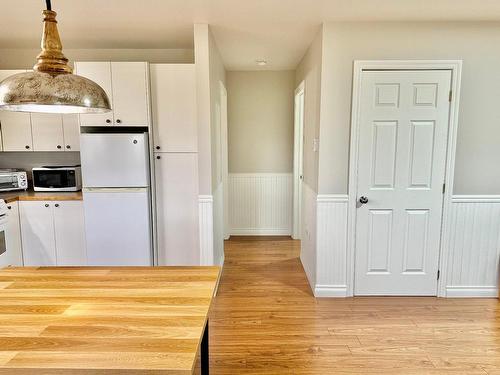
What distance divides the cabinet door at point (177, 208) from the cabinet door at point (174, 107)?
0.41ft

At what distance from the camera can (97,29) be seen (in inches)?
113

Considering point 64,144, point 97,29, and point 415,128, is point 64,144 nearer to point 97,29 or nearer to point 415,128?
point 97,29

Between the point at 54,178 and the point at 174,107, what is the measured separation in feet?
5.01

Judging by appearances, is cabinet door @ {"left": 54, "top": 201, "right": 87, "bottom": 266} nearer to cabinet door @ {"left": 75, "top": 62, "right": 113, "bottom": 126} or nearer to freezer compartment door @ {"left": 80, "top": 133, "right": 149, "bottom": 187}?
freezer compartment door @ {"left": 80, "top": 133, "right": 149, "bottom": 187}

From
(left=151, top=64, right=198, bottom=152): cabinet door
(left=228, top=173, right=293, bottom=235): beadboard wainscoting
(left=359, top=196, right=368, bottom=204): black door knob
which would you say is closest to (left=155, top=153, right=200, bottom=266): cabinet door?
(left=151, top=64, right=198, bottom=152): cabinet door

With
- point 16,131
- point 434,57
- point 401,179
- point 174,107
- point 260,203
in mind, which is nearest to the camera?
point 434,57

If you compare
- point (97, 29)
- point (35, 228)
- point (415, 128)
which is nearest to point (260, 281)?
point (415, 128)

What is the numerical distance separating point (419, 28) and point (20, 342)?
10.8 feet

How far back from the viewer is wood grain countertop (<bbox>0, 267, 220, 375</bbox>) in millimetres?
935

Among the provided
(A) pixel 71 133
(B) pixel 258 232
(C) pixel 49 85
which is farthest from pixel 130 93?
(B) pixel 258 232

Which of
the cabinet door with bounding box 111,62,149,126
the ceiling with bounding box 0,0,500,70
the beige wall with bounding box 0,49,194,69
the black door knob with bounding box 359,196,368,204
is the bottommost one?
the black door knob with bounding box 359,196,368,204

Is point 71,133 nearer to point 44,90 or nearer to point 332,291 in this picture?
point 44,90

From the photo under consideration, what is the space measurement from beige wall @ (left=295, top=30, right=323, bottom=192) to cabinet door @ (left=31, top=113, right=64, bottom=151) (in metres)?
2.62

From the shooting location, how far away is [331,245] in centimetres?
295
